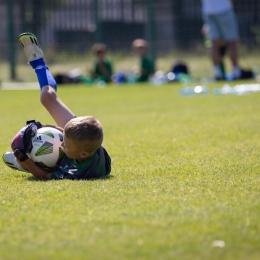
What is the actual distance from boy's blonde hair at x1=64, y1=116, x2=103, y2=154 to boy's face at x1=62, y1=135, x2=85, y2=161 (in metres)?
0.04

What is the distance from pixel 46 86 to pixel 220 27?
11.1 m

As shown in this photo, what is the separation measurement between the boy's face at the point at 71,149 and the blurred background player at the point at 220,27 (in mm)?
11789

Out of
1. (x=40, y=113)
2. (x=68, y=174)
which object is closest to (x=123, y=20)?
(x=40, y=113)

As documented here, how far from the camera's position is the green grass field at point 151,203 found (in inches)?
131

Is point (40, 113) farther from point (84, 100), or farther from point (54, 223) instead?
point (54, 223)

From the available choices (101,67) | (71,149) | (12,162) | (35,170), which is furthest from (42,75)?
(101,67)

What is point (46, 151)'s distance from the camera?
5508 millimetres

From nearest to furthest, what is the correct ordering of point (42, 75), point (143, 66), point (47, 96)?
point (47, 96)
point (42, 75)
point (143, 66)

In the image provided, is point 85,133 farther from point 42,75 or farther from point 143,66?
point 143,66

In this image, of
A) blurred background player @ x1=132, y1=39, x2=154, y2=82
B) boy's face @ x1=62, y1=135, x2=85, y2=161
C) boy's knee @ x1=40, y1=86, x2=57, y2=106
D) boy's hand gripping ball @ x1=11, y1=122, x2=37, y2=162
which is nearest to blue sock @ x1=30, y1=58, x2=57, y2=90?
boy's knee @ x1=40, y1=86, x2=57, y2=106

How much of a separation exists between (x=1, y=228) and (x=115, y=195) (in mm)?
1029

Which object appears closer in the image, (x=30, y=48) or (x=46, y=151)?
(x=46, y=151)

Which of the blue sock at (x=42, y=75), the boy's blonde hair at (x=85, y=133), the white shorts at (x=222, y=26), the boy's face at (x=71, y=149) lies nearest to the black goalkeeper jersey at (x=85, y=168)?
the boy's face at (x=71, y=149)

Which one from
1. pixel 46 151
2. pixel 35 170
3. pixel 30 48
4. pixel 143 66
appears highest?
pixel 30 48
